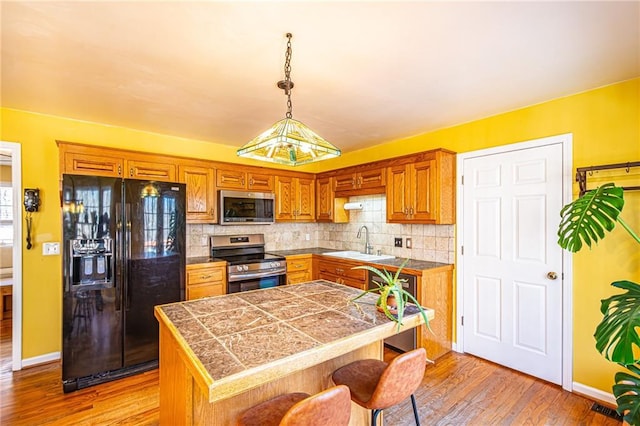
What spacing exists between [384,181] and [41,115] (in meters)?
3.71

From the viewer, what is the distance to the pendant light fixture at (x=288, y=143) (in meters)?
1.76

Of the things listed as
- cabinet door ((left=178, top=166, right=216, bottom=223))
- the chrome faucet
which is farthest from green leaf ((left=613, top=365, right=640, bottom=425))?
cabinet door ((left=178, top=166, right=216, bottom=223))

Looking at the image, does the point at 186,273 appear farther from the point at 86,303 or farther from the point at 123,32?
the point at 123,32

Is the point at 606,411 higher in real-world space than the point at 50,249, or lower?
lower

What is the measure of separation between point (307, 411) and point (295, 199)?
3.61 m

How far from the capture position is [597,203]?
76.6 inches

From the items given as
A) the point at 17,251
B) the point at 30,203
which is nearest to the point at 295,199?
the point at 30,203

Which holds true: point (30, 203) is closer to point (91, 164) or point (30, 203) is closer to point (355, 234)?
point (91, 164)

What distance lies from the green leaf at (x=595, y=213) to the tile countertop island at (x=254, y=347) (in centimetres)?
131

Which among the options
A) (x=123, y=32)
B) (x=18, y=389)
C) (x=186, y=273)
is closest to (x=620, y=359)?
(x=123, y=32)

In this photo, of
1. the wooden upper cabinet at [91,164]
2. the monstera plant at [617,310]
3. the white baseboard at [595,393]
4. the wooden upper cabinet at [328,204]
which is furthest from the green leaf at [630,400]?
the wooden upper cabinet at [91,164]

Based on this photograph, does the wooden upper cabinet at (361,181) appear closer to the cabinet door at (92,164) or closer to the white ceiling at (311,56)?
the white ceiling at (311,56)

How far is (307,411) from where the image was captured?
1.08 m

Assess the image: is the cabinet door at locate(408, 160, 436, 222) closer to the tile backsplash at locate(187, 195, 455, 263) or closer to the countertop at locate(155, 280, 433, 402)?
the tile backsplash at locate(187, 195, 455, 263)
